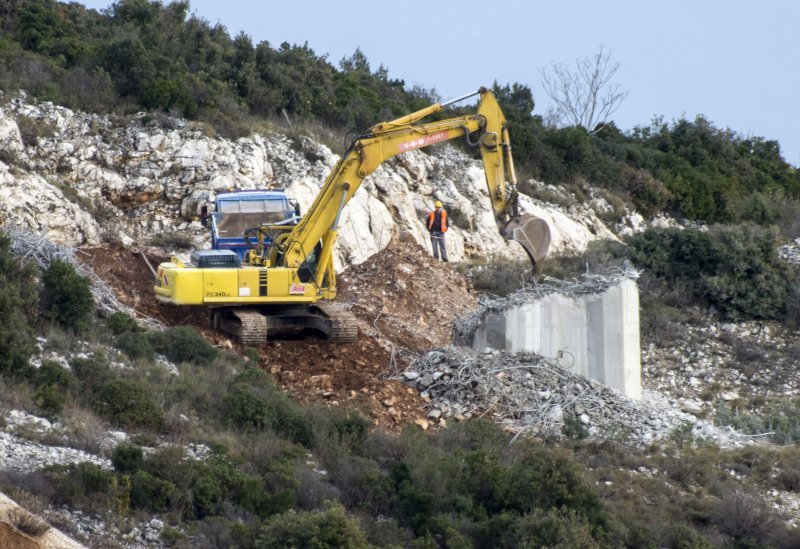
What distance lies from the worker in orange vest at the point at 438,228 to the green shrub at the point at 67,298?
13.0 m

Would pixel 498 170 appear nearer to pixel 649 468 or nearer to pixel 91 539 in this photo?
pixel 649 468

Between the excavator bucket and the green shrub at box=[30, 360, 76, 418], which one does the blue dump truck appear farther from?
the green shrub at box=[30, 360, 76, 418]

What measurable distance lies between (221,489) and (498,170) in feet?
32.1

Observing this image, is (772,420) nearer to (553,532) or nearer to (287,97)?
(553,532)

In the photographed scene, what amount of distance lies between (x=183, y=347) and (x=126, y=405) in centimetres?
380

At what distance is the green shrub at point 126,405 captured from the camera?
44.2 feet

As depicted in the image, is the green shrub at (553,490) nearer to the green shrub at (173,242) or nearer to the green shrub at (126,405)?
the green shrub at (126,405)

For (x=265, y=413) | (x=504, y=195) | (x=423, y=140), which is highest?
(x=423, y=140)

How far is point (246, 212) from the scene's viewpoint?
23.9 meters

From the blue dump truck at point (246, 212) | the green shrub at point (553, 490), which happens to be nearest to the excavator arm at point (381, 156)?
the blue dump truck at point (246, 212)

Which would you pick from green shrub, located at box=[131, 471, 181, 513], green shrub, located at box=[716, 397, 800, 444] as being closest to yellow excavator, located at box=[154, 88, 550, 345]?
green shrub, located at box=[716, 397, 800, 444]

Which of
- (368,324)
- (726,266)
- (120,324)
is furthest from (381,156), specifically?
(726,266)

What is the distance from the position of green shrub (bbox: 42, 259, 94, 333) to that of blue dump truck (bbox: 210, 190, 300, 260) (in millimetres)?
6011

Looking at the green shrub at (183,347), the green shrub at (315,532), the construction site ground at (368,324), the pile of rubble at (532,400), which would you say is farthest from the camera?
the green shrub at (183,347)
